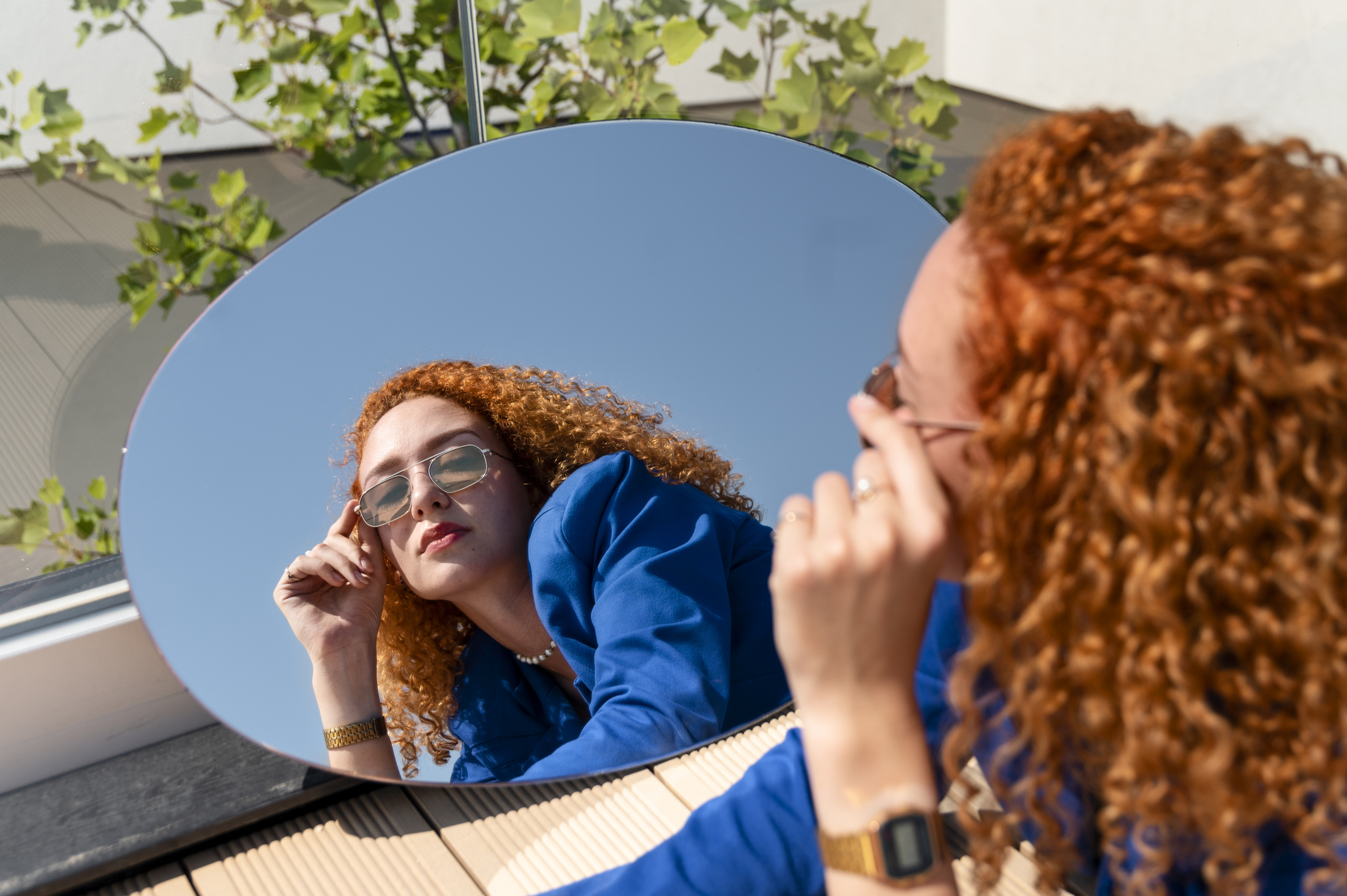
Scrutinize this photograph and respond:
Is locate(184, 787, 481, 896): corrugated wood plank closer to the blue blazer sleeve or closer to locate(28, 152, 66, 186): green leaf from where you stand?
the blue blazer sleeve

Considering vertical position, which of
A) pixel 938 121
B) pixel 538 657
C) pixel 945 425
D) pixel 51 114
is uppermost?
pixel 51 114

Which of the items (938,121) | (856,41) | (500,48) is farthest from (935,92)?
(500,48)

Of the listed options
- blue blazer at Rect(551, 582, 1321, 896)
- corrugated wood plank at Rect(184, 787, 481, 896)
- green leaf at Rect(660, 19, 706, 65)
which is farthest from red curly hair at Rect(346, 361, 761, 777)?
green leaf at Rect(660, 19, 706, 65)

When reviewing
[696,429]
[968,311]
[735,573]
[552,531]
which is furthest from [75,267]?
[968,311]

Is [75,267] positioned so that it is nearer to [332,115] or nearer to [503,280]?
[332,115]

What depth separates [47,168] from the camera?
3.93 ft

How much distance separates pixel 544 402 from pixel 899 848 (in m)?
0.67

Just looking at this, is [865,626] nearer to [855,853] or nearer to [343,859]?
[855,853]

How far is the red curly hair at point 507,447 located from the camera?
1138 mm

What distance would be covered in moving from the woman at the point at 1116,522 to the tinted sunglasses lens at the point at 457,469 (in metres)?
0.53

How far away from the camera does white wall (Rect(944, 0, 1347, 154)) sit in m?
1.61

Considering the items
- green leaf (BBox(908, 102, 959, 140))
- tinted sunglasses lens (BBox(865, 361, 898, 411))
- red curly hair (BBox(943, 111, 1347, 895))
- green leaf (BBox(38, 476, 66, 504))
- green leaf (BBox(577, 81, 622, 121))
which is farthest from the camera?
green leaf (BBox(908, 102, 959, 140))

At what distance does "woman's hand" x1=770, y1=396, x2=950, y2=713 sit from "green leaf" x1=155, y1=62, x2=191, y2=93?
1.02 metres

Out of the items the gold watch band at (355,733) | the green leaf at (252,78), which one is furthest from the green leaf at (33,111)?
the gold watch band at (355,733)
